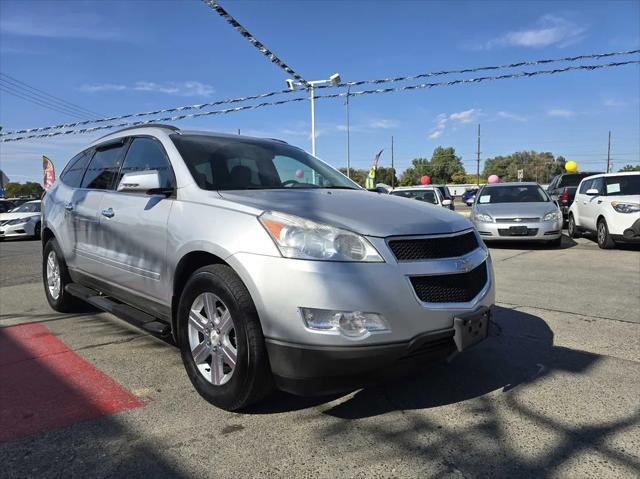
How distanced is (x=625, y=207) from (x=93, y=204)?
938 cm

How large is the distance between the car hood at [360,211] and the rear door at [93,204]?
170 cm

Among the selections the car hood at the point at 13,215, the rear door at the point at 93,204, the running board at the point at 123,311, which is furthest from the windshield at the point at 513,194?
the car hood at the point at 13,215

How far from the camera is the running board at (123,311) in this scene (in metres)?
3.36

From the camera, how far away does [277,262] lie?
249cm

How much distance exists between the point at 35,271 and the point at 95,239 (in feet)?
18.7

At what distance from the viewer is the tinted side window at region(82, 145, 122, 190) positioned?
14.2 ft

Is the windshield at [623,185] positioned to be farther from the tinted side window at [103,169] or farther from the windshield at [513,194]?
the tinted side window at [103,169]

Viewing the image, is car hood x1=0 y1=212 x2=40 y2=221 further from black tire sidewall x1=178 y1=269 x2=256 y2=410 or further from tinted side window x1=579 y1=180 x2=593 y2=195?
tinted side window x1=579 y1=180 x2=593 y2=195

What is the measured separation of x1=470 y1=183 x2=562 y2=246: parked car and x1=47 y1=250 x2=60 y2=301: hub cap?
7.98 metres

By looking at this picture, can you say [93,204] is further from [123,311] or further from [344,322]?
[344,322]

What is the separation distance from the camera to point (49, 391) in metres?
3.27

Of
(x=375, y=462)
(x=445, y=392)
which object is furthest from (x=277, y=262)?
(x=445, y=392)

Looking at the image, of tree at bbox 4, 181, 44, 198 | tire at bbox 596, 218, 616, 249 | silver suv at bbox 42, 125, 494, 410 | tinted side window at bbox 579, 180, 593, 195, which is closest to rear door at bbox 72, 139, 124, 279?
silver suv at bbox 42, 125, 494, 410

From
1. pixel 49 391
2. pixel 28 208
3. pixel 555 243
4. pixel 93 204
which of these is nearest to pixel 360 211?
pixel 49 391
